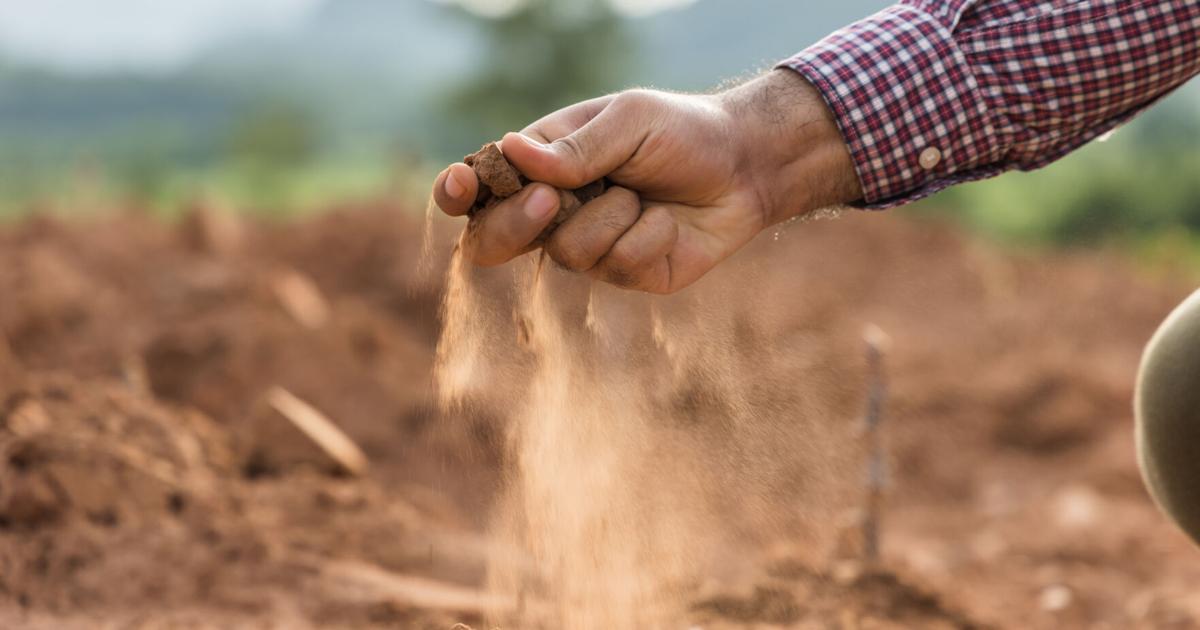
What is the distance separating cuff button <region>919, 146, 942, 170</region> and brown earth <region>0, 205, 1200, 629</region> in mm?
1048

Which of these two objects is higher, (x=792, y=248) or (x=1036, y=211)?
(x=792, y=248)

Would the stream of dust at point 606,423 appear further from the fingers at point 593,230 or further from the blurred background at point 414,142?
the blurred background at point 414,142

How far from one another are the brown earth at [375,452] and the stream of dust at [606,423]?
0.21 meters

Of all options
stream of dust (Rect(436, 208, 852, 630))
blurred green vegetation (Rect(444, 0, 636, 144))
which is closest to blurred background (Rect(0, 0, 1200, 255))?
blurred green vegetation (Rect(444, 0, 636, 144))

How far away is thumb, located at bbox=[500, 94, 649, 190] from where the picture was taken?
1.78 metres

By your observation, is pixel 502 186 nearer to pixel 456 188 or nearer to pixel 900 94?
pixel 456 188

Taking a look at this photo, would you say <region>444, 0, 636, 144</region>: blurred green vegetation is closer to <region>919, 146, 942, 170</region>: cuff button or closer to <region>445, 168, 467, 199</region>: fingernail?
<region>919, 146, 942, 170</region>: cuff button

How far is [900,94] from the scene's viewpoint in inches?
80.7

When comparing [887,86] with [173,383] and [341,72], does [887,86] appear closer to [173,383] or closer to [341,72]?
[173,383]

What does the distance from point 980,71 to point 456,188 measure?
104 cm

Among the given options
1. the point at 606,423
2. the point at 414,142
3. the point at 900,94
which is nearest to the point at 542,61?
the point at 414,142

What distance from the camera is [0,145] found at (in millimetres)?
11023

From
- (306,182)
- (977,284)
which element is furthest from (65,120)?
(977,284)

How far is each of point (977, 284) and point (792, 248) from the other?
1497mm
